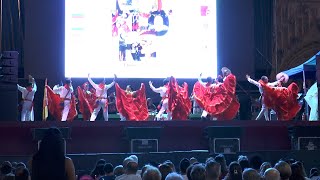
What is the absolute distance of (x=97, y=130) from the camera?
45.2 ft

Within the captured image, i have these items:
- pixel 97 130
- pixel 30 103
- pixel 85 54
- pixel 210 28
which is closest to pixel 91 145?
pixel 97 130

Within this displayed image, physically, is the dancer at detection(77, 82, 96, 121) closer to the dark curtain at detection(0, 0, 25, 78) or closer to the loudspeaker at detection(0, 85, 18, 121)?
the loudspeaker at detection(0, 85, 18, 121)

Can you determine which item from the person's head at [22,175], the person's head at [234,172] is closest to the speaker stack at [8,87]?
the person's head at [22,175]

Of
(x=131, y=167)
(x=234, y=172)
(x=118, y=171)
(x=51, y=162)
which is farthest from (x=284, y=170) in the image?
(x=51, y=162)

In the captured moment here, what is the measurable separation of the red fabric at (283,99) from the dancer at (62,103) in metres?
4.82

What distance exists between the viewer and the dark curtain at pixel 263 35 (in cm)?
2058

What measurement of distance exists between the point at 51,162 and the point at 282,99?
10.8 meters

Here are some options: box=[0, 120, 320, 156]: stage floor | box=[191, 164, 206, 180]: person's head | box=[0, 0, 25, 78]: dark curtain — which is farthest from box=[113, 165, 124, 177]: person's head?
box=[0, 0, 25, 78]: dark curtain

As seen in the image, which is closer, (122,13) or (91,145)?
(91,145)

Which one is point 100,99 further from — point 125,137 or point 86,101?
point 125,137

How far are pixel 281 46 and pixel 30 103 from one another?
858cm

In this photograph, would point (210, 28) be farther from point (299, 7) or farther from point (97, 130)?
point (97, 130)

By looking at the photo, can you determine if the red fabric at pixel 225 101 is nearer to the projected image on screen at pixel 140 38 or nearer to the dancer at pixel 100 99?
the dancer at pixel 100 99

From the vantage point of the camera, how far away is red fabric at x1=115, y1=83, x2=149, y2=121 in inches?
611
